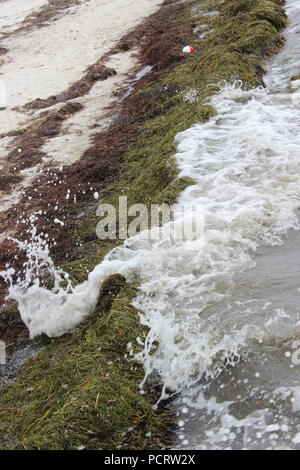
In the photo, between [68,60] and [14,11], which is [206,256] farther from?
[14,11]

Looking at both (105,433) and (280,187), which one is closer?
(105,433)

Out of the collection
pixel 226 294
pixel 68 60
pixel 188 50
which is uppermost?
pixel 188 50

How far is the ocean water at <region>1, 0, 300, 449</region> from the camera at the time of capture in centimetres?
330

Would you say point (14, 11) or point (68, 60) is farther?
point (14, 11)

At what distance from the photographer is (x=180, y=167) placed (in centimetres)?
709

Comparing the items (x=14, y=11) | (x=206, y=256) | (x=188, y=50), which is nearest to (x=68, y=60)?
(x=188, y=50)

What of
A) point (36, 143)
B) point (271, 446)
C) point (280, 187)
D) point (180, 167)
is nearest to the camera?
point (271, 446)

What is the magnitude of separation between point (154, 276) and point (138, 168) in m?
3.89

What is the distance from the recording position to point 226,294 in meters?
4.33

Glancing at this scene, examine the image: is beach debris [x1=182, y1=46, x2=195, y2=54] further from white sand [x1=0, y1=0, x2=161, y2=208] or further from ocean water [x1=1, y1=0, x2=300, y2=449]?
ocean water [x1=1, y1=0, x2=300, y2=449]

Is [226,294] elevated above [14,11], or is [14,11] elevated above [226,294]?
[14,11]

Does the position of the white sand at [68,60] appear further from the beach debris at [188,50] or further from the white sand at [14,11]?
the beach debris at [188,50]

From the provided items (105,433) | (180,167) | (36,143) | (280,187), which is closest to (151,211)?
(180,167)
